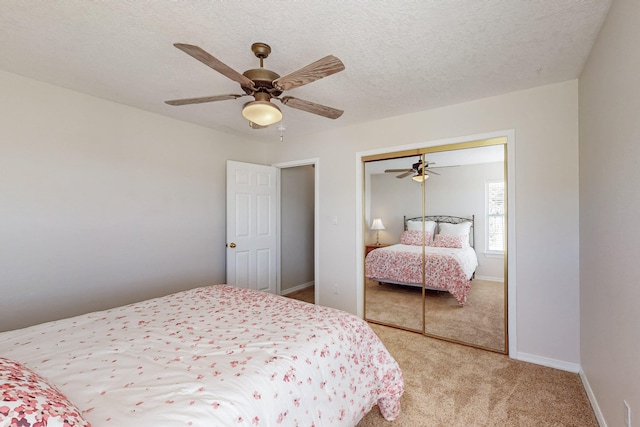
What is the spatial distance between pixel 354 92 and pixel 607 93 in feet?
5.73

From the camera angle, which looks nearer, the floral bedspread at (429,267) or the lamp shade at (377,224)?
the floral bedspread at (429,267)

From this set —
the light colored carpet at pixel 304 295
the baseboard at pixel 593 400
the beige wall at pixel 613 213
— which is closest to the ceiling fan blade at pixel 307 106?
the beige wall at pixel 613 213

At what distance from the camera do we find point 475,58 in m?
2.09

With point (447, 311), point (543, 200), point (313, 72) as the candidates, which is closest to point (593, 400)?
point (447, 311)

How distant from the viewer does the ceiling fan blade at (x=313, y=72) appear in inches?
59.6

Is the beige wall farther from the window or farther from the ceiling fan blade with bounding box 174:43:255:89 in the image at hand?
the ceiling fan blade with bounding box 174:43:255:89

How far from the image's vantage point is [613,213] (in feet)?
5.16

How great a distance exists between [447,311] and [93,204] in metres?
3.77

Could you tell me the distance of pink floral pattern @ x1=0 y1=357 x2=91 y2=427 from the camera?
71 centimetres

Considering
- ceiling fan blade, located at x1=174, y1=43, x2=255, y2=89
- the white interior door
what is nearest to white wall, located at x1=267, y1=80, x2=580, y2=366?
ceiling fan blade, located at x1=174, y1=43, x2=255, y2=89

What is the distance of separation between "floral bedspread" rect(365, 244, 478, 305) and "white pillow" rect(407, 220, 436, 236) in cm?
19

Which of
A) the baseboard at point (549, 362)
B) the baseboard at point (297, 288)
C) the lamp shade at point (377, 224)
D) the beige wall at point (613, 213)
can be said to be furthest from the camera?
the baseboard at point (297, 288)

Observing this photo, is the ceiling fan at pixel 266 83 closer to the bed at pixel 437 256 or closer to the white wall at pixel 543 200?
the white wall at pixel 543 200

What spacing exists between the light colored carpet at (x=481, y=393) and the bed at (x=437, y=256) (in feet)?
2.27
